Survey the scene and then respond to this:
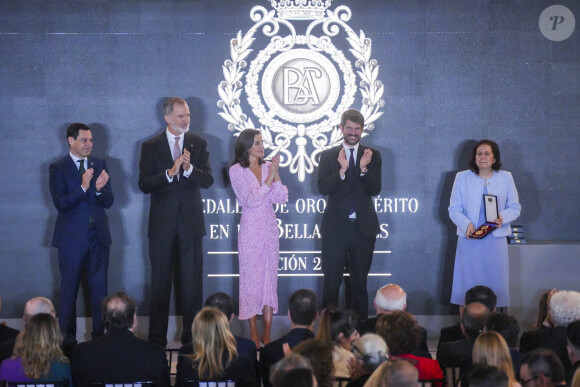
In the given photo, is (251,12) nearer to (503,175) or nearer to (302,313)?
(503,175)

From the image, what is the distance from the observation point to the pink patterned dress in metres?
6.17

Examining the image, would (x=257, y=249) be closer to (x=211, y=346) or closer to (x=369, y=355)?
(x=211, y=346)

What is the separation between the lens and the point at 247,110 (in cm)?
707

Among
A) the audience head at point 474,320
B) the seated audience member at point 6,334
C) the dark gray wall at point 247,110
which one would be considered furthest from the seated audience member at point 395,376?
the dark gray wall at point 247,110

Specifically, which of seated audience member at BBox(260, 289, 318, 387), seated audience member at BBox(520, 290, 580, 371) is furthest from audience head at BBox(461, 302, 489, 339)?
seated audience member at BBox(260, 289, 318, 387)

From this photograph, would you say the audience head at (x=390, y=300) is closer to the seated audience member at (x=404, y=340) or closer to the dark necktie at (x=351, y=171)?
the seated audience member at (x=404, y=340)

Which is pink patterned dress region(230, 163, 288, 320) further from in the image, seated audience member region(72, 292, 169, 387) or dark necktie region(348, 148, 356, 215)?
seated audience member region(72, 292, 169, 387)

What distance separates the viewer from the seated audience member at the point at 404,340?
3730 millimetres

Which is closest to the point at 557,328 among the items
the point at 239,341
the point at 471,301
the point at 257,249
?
the point at 471,301

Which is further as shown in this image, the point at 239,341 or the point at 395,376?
the point at 239,341

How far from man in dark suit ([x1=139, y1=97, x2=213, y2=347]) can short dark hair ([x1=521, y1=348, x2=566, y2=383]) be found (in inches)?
129

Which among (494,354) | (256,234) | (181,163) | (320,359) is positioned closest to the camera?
(320,359)

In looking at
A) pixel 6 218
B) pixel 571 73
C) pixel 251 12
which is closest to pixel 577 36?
pixel 571 73

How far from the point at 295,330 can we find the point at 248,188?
2.17 m
